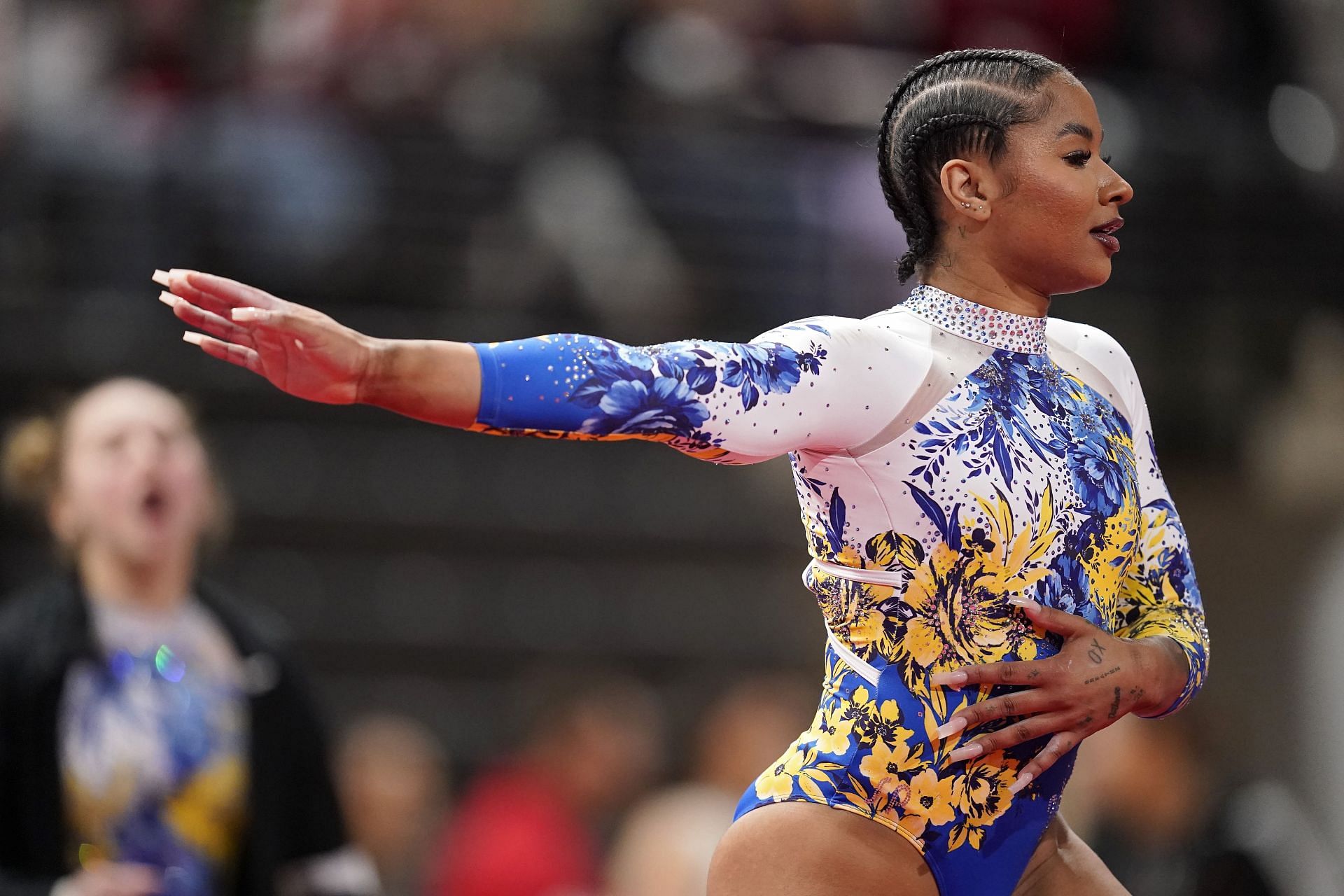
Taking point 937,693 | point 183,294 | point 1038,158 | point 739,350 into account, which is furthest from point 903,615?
point 183,294

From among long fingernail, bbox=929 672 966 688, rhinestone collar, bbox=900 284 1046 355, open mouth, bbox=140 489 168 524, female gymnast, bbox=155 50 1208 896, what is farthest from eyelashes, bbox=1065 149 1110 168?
open mouth, bbox=140 489 168 524

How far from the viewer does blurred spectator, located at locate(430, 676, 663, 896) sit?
5805 mm

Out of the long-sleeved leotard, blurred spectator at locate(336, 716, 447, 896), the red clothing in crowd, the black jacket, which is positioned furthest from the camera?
blurred spectator at locate(336, 716, 447, 896)

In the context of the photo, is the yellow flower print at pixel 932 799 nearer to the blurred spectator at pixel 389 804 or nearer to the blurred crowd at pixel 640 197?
the blurred spectator at pixel 389 804

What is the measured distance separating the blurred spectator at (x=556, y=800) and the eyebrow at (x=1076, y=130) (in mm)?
3921

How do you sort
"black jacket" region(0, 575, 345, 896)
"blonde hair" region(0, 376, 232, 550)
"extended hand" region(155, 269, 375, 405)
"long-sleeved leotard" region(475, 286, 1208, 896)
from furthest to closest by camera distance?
1. "blonde hair" region(0, 376, 232, 550)
2. "black jacket" region(0, 575, 345, 896)
3. "long-sleeved leotard" region(475, 286, 1208, 896)
4. "extended hand" region(155, 269, 375, 405)

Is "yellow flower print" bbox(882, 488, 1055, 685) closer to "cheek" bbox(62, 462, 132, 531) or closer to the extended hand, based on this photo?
the extended hand

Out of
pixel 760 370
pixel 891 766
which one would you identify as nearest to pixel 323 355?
pixel 760 370

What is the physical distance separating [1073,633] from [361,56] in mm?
6112

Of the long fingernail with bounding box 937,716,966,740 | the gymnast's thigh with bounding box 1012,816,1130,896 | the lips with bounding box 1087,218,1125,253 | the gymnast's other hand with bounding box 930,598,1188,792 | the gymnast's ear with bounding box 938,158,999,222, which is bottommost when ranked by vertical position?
the gymnast's thigh with bounding box 1012,816,1130,896

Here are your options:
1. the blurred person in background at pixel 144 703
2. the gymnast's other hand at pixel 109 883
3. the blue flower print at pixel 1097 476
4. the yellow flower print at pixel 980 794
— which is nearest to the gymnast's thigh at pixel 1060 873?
the yellow flower print at pixel 980 794

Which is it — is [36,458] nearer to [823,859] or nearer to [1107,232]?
[823,859]

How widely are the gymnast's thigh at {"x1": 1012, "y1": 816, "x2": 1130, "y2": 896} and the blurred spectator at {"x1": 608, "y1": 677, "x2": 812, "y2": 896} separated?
2.42 metres

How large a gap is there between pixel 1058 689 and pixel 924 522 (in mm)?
271
